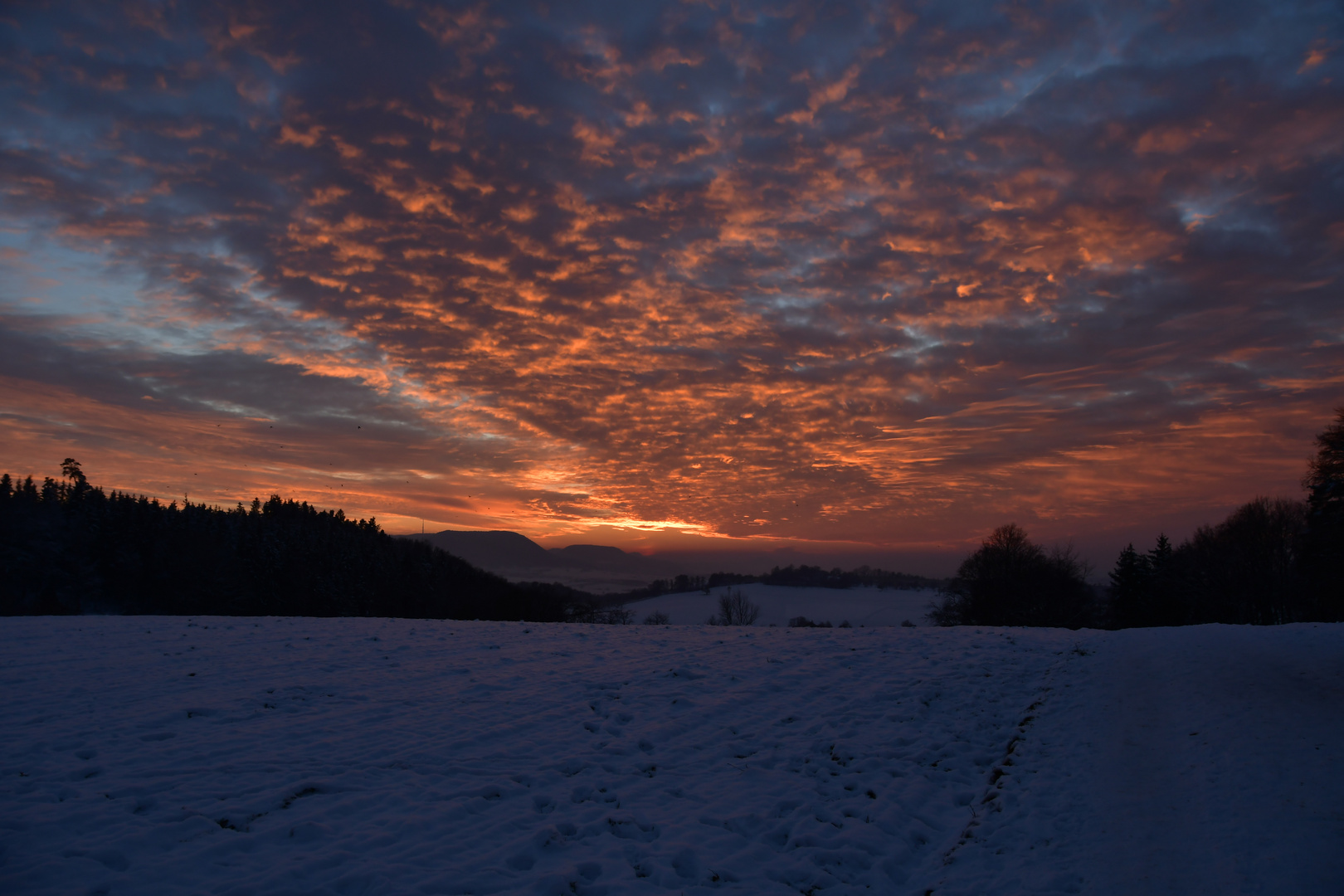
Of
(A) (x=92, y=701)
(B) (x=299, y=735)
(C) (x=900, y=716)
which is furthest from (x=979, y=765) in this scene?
(A) (x=92, y=701)

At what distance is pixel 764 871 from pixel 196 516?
99.9 meters

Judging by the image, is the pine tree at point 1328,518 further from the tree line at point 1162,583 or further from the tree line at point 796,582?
the tree line at point 796,582

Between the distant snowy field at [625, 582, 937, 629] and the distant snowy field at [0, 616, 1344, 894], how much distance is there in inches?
3254

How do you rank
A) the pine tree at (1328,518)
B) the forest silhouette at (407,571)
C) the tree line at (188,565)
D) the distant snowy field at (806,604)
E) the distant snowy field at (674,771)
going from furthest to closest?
1. the distant snowy field at (806,604)
2. the tree line at (188,565)
3. the forest silhouette at (407,571)
4. the pine tree at (1328,518)
5. the distant snowy field at (674,771)

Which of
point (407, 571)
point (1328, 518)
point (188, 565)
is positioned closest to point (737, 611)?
point (407, 571)

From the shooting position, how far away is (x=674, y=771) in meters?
9.65

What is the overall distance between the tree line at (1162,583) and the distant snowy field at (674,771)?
3928 cm

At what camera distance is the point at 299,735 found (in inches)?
402

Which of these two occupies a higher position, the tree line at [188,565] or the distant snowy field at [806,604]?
the tree line at [188,565]

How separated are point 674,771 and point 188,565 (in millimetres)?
85357

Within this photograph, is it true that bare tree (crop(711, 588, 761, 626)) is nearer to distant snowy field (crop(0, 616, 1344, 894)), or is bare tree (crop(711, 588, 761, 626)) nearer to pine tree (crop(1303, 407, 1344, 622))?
pine tree (crop(1303, 407, 1344, 622))

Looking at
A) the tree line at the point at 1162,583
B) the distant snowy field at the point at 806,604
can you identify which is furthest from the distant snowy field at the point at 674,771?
the distant snowy field at the point at 806,604

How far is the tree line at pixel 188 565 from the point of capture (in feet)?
227

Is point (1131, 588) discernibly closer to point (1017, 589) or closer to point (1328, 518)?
point (1017, 589)
